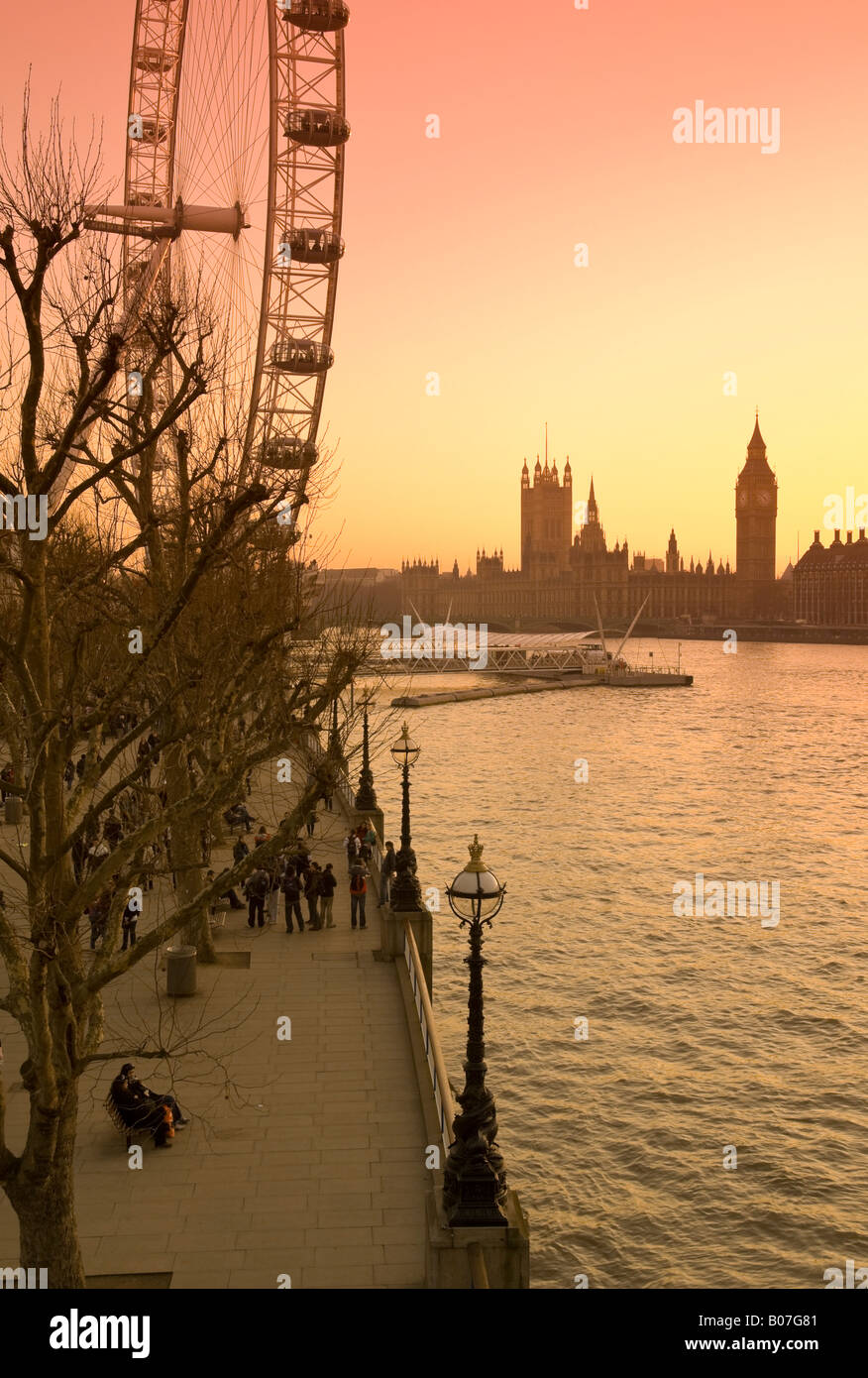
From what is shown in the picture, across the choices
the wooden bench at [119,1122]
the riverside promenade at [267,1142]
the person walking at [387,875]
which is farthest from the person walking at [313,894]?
the wooden bench at [119,1122]

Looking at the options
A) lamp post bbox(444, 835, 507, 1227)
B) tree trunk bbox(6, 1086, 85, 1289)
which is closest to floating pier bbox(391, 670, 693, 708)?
lamp post bbox(444, 835, 507, 1227)

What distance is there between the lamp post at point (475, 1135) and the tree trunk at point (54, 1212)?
2.60 meters

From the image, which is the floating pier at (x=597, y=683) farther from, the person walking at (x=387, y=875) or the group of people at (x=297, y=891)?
the group of people at (x=297, y=891)

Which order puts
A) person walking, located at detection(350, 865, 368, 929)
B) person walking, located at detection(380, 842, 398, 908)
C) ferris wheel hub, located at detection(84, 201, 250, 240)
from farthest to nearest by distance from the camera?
ferris wheel hub, located at detection(84, 201, 250, 240), person walking, located at detection(380, 842, 398, 908), person walking, located at detection(350, 865, 368, 929)

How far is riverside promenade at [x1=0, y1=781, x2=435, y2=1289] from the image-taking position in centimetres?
934

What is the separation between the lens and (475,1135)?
8.86 m

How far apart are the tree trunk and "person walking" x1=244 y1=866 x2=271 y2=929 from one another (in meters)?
11.0

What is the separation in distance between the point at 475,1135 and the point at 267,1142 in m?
3.32

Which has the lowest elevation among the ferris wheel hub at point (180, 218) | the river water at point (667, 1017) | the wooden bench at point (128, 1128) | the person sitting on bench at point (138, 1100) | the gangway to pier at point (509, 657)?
the river water at point (667, 1017)

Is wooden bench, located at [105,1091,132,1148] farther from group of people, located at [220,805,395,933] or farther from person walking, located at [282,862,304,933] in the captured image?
person walking, located at [282,862,304,933]

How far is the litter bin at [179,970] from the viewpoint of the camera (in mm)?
15422

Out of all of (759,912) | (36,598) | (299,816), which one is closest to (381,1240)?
(299,816)

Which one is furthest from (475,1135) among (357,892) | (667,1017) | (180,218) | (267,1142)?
(180,218)
